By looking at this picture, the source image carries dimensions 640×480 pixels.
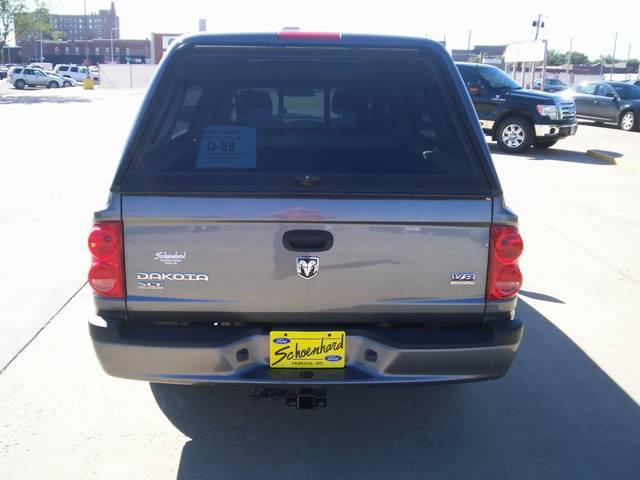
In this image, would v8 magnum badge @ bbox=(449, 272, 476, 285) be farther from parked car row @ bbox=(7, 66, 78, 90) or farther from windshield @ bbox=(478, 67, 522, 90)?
parked car row @ bbox=(7, 66, 78, 90)

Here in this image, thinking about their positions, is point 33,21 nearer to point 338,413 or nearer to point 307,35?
point 307,35

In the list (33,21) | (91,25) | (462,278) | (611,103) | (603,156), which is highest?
(91,25)

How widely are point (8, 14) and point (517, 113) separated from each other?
4591 cm

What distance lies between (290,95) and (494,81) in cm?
1351

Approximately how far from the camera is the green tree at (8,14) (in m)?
50.1

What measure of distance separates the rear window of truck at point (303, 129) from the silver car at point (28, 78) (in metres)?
53.6

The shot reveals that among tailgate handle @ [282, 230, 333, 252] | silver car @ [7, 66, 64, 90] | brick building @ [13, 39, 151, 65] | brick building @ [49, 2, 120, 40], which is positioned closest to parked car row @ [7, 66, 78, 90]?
silver car @ [7, 66, 64, 90]

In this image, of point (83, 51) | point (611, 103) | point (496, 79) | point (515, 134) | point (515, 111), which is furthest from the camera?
point (83, 51)

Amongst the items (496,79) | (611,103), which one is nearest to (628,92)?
(611,103)

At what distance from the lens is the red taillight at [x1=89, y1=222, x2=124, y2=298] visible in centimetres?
304

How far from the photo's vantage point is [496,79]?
1648 cm

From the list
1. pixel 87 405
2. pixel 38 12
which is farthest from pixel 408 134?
pixel 38 12

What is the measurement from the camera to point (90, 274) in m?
3.12

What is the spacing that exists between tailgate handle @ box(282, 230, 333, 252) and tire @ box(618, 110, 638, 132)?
2223 cm
